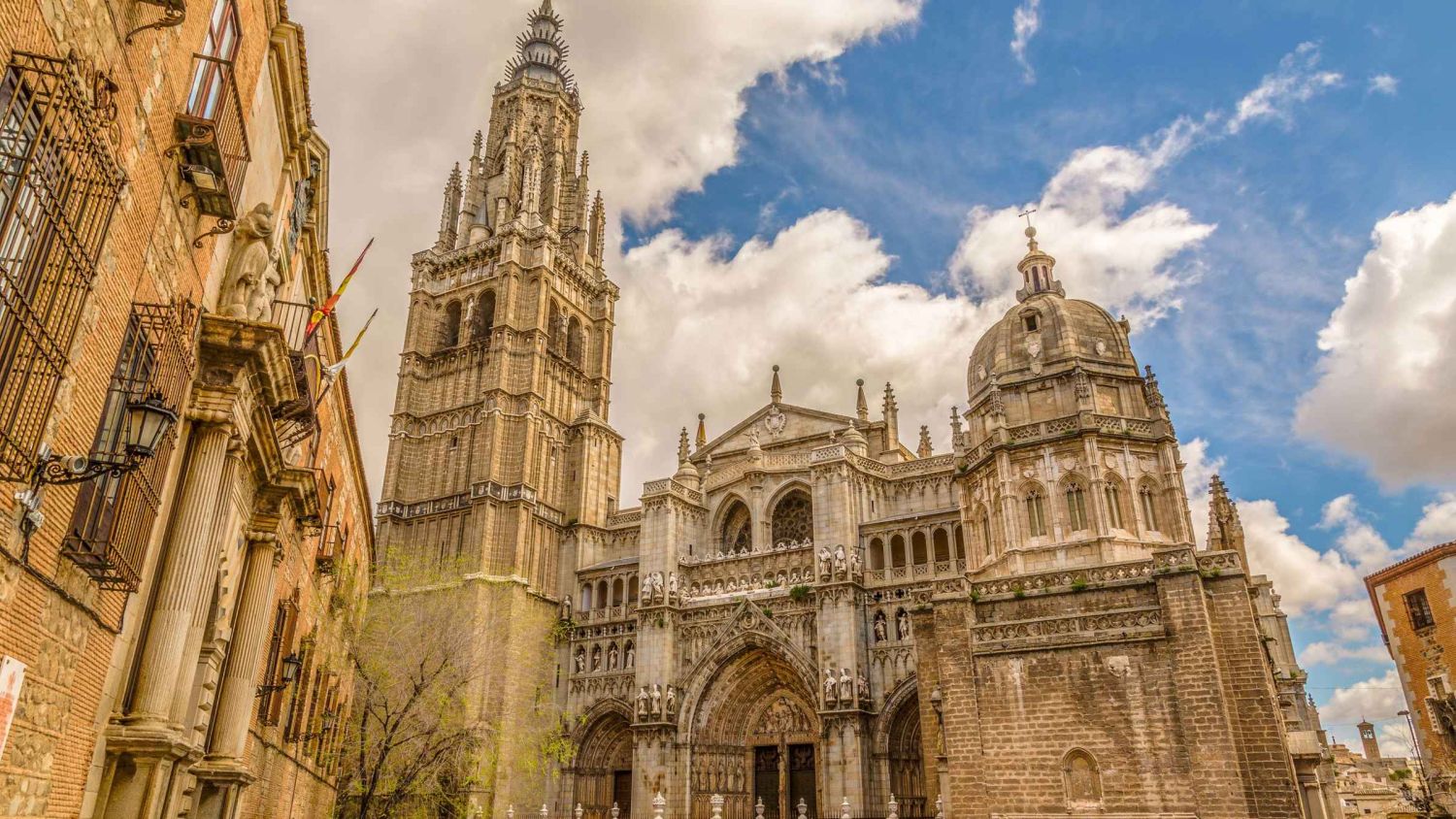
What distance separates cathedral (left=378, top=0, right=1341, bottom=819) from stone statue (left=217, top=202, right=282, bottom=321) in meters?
16.6

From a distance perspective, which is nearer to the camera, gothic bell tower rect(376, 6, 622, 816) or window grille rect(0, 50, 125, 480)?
window grille rect(0, 50, 125, 480)

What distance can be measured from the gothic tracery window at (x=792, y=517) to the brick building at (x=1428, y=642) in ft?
73.9

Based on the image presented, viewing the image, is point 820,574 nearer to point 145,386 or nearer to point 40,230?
point 145,386

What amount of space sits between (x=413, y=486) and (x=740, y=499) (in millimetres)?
15109

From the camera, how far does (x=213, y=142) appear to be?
843 cm

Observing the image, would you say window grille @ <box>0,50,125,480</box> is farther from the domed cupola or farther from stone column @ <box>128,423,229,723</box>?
the domed cupola

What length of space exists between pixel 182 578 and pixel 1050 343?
84.5ft

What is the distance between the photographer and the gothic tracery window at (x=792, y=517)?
3794 cm

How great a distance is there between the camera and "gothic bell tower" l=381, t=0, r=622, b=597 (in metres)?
40.6

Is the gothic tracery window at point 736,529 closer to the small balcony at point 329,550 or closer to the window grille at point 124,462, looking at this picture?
the small balcony at point 329,550

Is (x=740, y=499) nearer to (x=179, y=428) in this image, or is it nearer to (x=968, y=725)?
(x=968, y=725)

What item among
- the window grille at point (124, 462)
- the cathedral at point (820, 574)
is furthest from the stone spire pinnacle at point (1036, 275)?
the window grille at point (124, 462)

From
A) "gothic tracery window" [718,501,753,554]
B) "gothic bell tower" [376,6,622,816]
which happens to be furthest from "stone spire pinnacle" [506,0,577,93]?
"gothic tracery window" [718,501,753,554]

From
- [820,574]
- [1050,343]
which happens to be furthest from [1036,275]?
[820,574]
